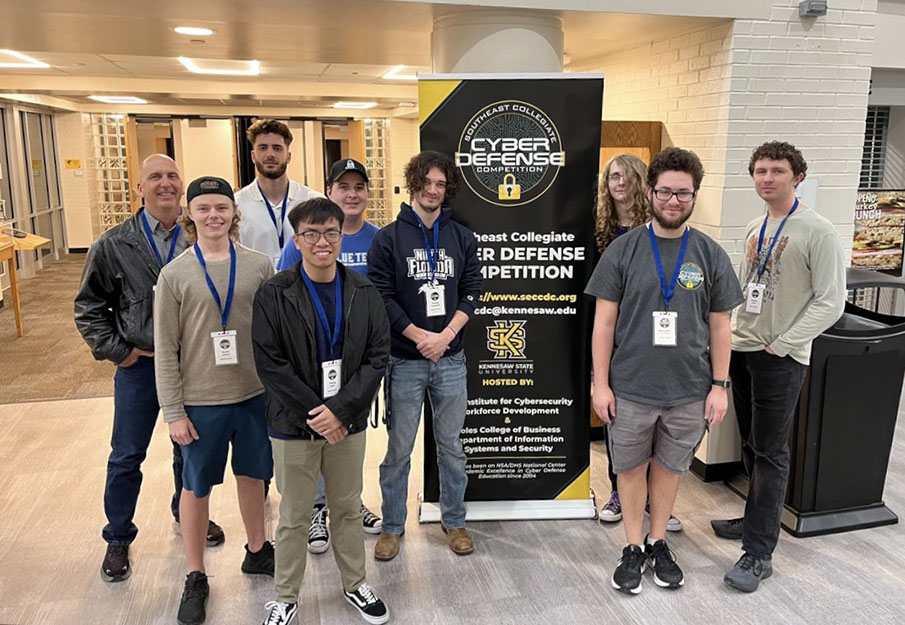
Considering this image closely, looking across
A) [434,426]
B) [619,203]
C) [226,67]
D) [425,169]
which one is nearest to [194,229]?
[425,169]

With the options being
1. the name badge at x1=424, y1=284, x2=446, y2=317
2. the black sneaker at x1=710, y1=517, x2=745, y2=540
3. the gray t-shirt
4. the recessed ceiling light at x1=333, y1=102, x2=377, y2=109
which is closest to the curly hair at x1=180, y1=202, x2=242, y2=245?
the name badge at x1=424, y1=284, x2=446, y2=317

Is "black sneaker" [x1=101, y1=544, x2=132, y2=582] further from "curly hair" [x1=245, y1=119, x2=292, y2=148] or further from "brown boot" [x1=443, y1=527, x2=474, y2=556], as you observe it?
"curly hair" [x1=245, y1=119, x2=292, y2=148]

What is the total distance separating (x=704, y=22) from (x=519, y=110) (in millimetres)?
1208

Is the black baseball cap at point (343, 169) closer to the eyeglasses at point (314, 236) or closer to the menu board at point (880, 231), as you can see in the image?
the eyeglasses at point (314, 236)

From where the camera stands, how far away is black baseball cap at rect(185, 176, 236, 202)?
2451mm

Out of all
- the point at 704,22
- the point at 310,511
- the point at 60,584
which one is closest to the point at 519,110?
the point at 704,22

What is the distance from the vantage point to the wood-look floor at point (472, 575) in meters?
2.68

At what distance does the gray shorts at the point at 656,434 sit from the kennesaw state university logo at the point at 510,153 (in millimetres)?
1034

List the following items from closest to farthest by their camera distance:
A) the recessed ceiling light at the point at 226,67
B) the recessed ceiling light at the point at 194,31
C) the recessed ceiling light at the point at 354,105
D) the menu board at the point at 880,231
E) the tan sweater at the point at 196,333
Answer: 1. the tan sweater at the point at 196,333
2. the recessed ceiling light at the point at 194,31
3. the menu board at the point at 880,231
4. the recessed ceiling light at the point at 226,67
5. the recessed ceiling light at the point at 354,105

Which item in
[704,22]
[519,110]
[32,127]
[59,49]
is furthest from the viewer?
[32,127]

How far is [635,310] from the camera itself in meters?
2.61

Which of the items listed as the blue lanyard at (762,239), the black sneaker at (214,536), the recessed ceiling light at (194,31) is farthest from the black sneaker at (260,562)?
the recessed ceiling light at (194,31)

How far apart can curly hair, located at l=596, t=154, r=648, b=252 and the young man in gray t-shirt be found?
58cm

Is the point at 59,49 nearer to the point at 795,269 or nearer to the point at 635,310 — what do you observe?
the point at 635,310
